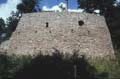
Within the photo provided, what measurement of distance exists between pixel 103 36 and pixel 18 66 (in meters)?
10.3

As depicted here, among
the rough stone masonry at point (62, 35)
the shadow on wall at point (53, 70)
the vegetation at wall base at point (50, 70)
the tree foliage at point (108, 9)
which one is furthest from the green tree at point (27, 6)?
the shadow on wall at point (53, 70)

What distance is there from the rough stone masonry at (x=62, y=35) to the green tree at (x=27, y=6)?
19.5 m

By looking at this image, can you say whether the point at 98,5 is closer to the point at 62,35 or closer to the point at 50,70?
the point at 62,35

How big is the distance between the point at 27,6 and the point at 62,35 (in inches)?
832

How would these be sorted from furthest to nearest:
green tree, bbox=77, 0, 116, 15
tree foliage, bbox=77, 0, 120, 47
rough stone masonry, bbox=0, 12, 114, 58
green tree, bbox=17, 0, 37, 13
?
green tree, bbox=17, 0, 37, 13 → green tree, bbox=77, 0, 116, 15 → tree foliage, bbox=77, 0, 120, 47 → rough stone masonry, bbox=0, 12, 114, 58

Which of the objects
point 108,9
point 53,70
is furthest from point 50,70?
point 108,9

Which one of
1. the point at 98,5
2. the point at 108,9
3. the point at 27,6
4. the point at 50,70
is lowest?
the point at 50,70

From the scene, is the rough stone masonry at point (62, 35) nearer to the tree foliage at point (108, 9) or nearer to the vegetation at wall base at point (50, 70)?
the vegetation at wall base at point (50, 70)

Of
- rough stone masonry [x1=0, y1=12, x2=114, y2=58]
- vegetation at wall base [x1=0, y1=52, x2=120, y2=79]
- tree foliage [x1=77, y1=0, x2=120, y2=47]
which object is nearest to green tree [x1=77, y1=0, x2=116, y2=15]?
tree foliage [x1=77, y1=0, x2=120, y2=47]

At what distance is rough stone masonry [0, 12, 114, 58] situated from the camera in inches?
1069

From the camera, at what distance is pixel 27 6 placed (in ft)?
157

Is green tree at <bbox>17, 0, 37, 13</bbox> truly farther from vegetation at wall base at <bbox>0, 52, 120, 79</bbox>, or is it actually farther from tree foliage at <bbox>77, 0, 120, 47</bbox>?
vegetation at wall base at <bbox>0, 52, 120, 79</bbox>

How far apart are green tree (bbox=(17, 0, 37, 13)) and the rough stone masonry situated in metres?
19.5

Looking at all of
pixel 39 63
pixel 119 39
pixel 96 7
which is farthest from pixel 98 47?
pixel 96 7
